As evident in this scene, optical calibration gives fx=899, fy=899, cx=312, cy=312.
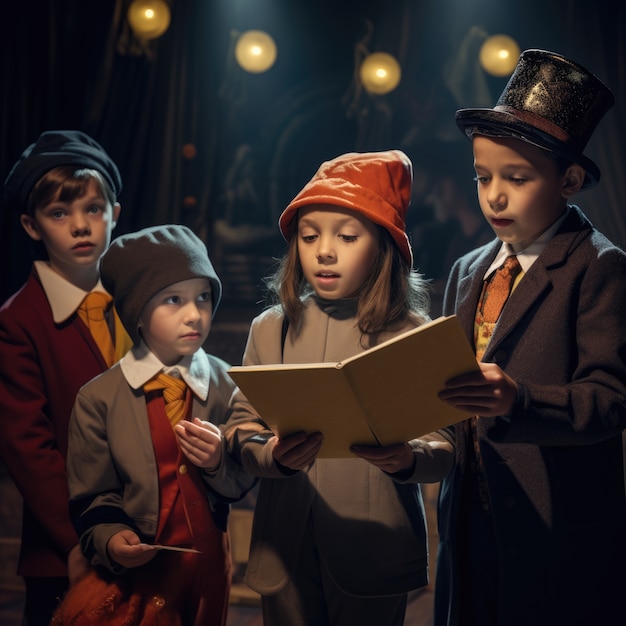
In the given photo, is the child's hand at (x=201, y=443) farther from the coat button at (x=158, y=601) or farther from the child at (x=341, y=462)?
the coat button at (x=158, y=601)

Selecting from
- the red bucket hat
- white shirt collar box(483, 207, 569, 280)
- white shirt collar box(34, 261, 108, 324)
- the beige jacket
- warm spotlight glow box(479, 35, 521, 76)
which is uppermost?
warm spotlight glow box(479, 35, 521, 76)

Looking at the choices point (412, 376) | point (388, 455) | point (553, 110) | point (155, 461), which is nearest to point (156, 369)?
point (155, 461)

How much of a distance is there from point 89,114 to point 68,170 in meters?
2.24

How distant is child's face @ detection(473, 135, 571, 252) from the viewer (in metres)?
2.01

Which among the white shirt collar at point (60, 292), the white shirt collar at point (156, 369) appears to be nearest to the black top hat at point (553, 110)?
the white shirt collar at point (156, 369)

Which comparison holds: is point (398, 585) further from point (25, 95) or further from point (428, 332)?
point (25, 95)

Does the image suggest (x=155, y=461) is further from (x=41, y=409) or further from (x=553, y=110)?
(x=553, y=110)

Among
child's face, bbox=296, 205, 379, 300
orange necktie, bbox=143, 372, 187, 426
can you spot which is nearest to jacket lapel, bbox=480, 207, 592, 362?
child's face, bbox=296, 205, 379, 300

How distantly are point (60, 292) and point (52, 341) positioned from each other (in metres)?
0.15

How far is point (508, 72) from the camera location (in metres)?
4.67

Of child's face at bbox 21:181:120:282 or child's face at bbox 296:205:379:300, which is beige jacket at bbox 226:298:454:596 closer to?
child's face at bbox 296:205:379:300

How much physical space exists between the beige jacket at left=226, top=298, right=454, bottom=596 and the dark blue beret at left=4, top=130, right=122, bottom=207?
34.8 inches

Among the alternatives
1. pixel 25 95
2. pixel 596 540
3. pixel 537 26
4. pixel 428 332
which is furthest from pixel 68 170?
pixel 537 26

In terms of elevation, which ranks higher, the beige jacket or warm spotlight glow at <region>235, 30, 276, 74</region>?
warm spotlight glow at <region>235, 30, 276, 74</region>
